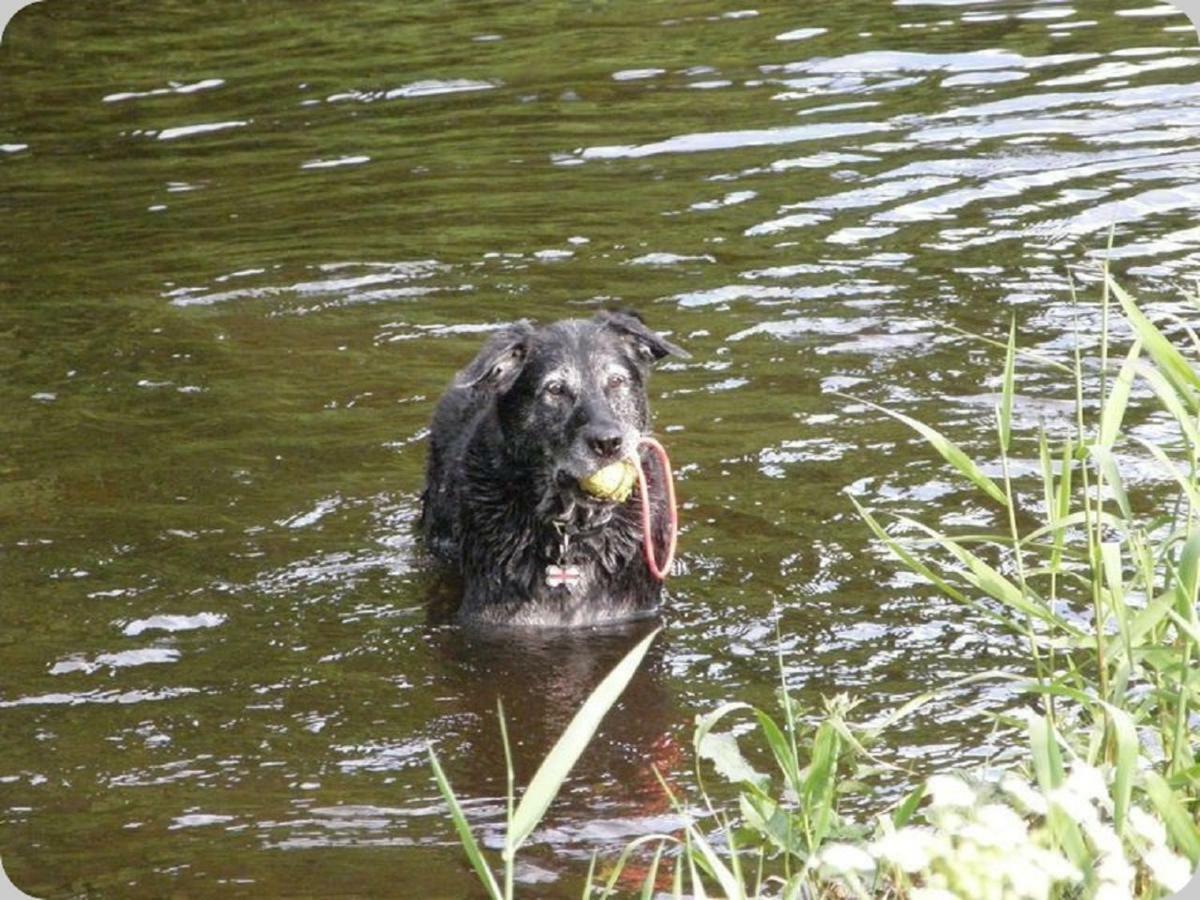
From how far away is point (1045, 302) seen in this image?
10891mm

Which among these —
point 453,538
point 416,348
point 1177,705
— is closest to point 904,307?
point 416,348

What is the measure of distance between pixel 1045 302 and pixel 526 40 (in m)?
6.97

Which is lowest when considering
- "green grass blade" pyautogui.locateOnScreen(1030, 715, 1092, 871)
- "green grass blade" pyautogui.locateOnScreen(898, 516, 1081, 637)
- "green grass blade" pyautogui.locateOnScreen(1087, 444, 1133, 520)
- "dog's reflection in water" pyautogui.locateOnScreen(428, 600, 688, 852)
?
"dog's reflection in water" pyautogui.locateOnScreen(428, 600, 688, 852)

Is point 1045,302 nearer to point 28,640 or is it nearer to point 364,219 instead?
point 364,219

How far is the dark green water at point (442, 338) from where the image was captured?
6.80 m

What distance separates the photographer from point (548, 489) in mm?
8117

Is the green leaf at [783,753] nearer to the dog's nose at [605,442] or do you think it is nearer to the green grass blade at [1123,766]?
the green grass blade at [1123,766]

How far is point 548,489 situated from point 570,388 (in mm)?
461

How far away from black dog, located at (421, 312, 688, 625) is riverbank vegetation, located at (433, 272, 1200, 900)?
4.59ft

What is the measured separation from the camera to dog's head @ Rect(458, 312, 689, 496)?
7793 millimetres

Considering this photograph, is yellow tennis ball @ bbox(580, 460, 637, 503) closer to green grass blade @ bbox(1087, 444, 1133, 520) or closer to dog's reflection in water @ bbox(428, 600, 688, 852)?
dog's reflection in water @ bbox(428, 600, 688, 852)

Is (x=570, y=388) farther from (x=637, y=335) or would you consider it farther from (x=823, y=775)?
(x=823, y=775)

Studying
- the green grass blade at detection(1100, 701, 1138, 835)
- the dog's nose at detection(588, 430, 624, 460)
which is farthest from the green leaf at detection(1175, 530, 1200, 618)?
the dog's nose at detection(588, 430, 624, 460)

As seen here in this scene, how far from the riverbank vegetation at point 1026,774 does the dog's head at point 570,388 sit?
1.36 m
